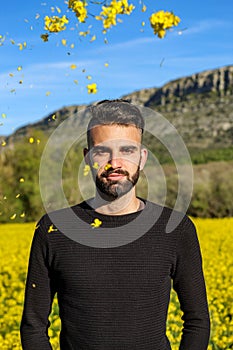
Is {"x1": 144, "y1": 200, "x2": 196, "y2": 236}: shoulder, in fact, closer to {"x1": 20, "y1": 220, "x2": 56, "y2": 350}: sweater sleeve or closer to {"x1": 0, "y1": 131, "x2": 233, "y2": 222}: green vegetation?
{"x1": 20, "y1": 220, "x2": 56, "y2": 350}: sweater sleeve

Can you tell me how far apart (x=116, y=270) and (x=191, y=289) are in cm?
34

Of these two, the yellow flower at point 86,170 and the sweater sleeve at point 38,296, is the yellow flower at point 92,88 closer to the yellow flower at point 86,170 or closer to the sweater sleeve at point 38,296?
the yellow flower at point 86,170

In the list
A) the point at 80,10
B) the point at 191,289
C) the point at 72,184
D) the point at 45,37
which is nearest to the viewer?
the point at 80,10

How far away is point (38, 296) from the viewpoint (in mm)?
2607

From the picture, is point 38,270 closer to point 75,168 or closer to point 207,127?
point 75,168

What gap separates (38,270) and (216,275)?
7002mm

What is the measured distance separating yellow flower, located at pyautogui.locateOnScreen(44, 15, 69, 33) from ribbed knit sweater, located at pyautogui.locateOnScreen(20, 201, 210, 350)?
802mm

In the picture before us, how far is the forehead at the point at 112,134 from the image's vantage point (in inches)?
100

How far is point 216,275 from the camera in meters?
9.25

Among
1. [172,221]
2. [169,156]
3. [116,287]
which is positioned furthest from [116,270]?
[169,156]

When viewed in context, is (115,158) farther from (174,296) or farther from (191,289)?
(174,296)

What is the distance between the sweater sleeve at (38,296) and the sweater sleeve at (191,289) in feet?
1.85

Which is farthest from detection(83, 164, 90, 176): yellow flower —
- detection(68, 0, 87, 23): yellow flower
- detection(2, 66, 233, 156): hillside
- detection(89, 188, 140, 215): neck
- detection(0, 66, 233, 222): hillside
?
detection(2, 66, 233, 156): hillside

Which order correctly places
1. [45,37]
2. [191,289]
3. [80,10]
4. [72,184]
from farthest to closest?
1. [72,184]
2. [191,289]
3. [45,37]
4. [80,10]
